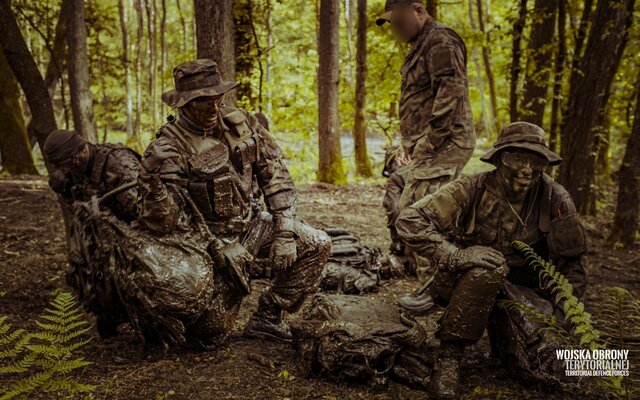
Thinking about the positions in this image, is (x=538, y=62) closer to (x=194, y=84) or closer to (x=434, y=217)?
(x=434, y=217)

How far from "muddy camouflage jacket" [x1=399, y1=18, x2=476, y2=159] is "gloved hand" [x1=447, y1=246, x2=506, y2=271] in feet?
5.65

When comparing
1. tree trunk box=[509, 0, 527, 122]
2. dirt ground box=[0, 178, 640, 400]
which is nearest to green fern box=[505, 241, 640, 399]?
dirt ground box=[0, 178, 640, 400]

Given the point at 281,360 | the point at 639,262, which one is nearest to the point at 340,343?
the point at 281,360

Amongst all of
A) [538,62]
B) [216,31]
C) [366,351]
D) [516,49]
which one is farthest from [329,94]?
[366,351]

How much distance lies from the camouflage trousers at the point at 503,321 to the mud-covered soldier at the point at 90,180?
8.43 feet

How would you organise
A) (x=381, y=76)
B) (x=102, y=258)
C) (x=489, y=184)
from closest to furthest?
(x=489, y=184), (x=102, y=258), (x=381, y=76)

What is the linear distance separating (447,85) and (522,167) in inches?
59.4

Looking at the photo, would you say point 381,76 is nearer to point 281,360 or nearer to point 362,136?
point 362,136

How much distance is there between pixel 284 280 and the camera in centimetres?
427

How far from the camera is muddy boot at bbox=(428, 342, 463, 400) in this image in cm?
324

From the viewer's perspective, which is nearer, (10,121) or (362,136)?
(10,121)

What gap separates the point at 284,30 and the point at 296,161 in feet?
24.1

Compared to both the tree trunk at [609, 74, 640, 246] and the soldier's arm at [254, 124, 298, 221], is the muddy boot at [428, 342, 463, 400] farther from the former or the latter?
the tree trunk at [609, 74, 640, 246]

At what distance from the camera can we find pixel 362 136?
1350 centimetres
